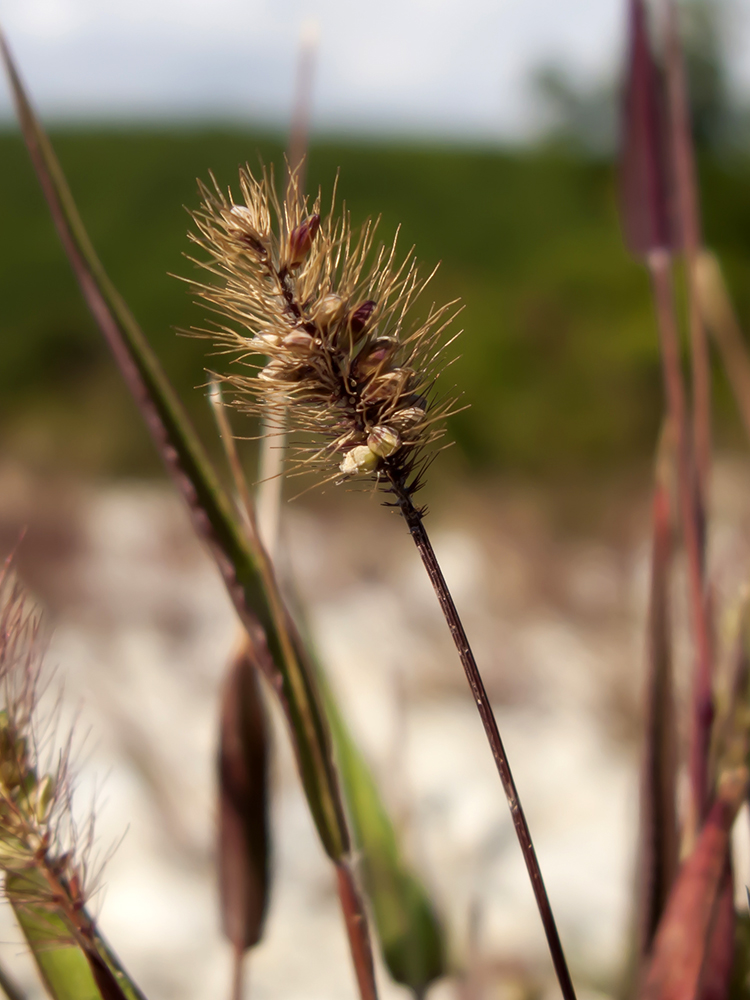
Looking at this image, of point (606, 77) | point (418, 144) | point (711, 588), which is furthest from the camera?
point (418, 144)

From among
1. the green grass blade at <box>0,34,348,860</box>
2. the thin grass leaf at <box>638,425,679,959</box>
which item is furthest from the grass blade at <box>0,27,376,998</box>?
the thin grass leaf at <box>638,425,679,959</box>

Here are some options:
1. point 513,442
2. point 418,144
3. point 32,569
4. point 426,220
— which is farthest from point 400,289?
point 418,144

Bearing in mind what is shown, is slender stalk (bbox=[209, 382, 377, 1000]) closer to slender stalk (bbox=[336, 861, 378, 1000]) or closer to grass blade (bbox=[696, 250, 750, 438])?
slender stalk (bbox=[336, 861, 378, 1000])

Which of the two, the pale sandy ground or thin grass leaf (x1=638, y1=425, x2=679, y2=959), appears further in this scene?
the pale sandy ground

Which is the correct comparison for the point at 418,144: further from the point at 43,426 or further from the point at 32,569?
the point at 32,569

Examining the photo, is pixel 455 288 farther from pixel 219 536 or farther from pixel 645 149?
A: pixel 219 536

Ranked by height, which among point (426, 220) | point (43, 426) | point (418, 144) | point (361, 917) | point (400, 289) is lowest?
point (361, 917)

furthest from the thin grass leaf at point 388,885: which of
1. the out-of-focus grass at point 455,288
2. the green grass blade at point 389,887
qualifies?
the out-of-focus grass at point 455,288
